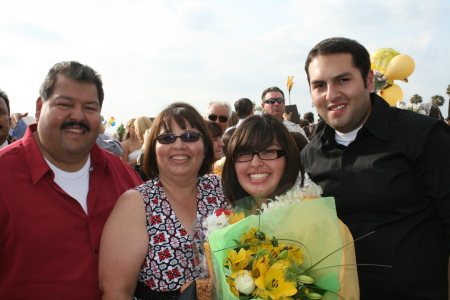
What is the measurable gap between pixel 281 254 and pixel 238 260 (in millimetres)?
202

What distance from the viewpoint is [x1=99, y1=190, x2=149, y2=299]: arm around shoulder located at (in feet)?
7.41

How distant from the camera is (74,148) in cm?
269

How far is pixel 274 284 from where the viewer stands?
158 centimetres

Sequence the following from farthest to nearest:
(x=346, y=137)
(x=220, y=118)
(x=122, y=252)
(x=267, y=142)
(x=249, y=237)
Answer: (x=220, y=118), (x=346, y=137), (x=267, y=142), (x=122, y=252), (x=249, y=237)

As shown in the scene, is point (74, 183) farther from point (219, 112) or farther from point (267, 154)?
point (219, 112)

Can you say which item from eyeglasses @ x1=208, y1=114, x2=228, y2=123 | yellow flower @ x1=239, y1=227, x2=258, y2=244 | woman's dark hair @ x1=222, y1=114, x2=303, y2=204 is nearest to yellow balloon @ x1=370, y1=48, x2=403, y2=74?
eyeglasses @ x1=208, y1=114, x2=228, y2=123

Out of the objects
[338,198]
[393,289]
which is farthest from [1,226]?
[393,289]

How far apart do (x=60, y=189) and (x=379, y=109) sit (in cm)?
229

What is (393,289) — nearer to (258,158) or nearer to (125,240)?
(258,158)

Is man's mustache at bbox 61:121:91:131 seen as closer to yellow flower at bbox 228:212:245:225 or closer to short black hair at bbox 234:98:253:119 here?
yellow flower at bbox 228:212:245:225

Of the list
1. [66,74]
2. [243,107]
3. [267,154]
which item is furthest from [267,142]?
[243,107]

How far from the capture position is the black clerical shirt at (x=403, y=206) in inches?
88.4

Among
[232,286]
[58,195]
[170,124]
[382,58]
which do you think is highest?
[382,58]

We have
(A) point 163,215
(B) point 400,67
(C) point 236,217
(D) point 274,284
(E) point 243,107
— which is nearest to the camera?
(D) point 274,284
